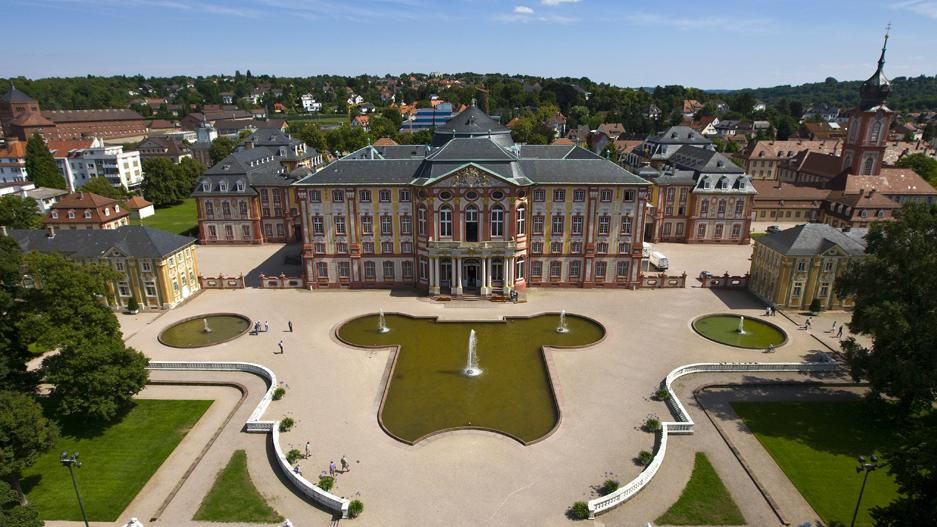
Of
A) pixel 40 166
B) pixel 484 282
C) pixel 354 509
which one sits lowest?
pixel 354 509

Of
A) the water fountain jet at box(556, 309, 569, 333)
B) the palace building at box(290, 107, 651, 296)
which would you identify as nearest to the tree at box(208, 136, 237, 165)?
the palace building at box(290, 107, 651, 296)

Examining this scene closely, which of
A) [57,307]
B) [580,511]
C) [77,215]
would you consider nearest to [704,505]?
[580,511]

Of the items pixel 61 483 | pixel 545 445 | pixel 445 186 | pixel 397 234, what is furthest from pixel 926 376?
pixel 61 483

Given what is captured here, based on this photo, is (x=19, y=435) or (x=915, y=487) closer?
(x=915, y=487)

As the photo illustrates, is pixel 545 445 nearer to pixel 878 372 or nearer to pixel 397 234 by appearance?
pixel 878 372

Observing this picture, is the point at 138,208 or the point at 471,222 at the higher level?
the point at 471,222

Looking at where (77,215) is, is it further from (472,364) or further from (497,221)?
(472,364)

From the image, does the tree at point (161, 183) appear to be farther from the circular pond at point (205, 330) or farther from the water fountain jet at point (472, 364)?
the water fountain jet at point (472, 364)
